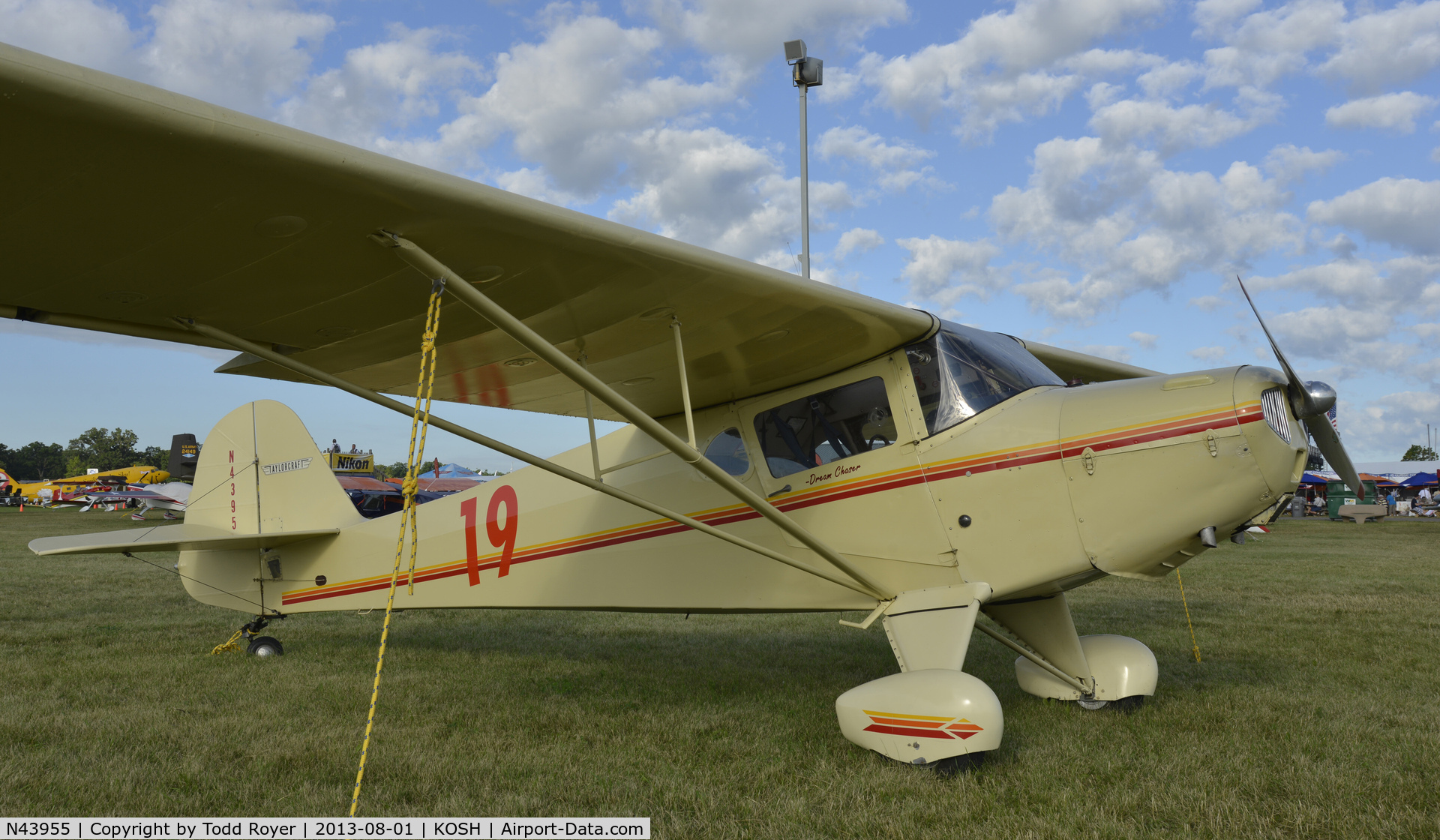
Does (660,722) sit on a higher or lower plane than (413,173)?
lower

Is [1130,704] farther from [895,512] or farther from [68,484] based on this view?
Answer: [68,484]

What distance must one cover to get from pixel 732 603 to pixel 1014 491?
6.33 feet

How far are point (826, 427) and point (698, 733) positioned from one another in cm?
195

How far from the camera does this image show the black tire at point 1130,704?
4.91 m

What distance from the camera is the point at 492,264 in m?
3.47

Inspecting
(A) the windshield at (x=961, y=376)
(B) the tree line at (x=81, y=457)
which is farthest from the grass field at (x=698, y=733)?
(B) the tree line at (x=81, y=457)

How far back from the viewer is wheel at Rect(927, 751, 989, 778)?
12.3ft

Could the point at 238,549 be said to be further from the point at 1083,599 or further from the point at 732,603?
the point at 1083,599

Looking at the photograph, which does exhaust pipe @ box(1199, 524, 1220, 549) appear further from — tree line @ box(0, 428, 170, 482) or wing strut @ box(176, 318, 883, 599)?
tree line @ box(0, 428, 170, 482)

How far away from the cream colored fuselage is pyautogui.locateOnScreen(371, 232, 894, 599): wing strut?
21.5 inches

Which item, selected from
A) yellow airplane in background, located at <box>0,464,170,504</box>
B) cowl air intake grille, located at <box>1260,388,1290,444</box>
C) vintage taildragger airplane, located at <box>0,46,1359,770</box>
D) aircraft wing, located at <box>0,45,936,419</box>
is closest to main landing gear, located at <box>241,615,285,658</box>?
vintage taildragger airplane, located at <box>0,46,1359,770</box>

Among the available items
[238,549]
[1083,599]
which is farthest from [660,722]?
[1083,599]

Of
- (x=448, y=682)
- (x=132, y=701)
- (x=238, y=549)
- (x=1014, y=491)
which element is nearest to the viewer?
(x=1014, y=491)

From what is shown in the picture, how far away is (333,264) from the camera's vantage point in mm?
3336
